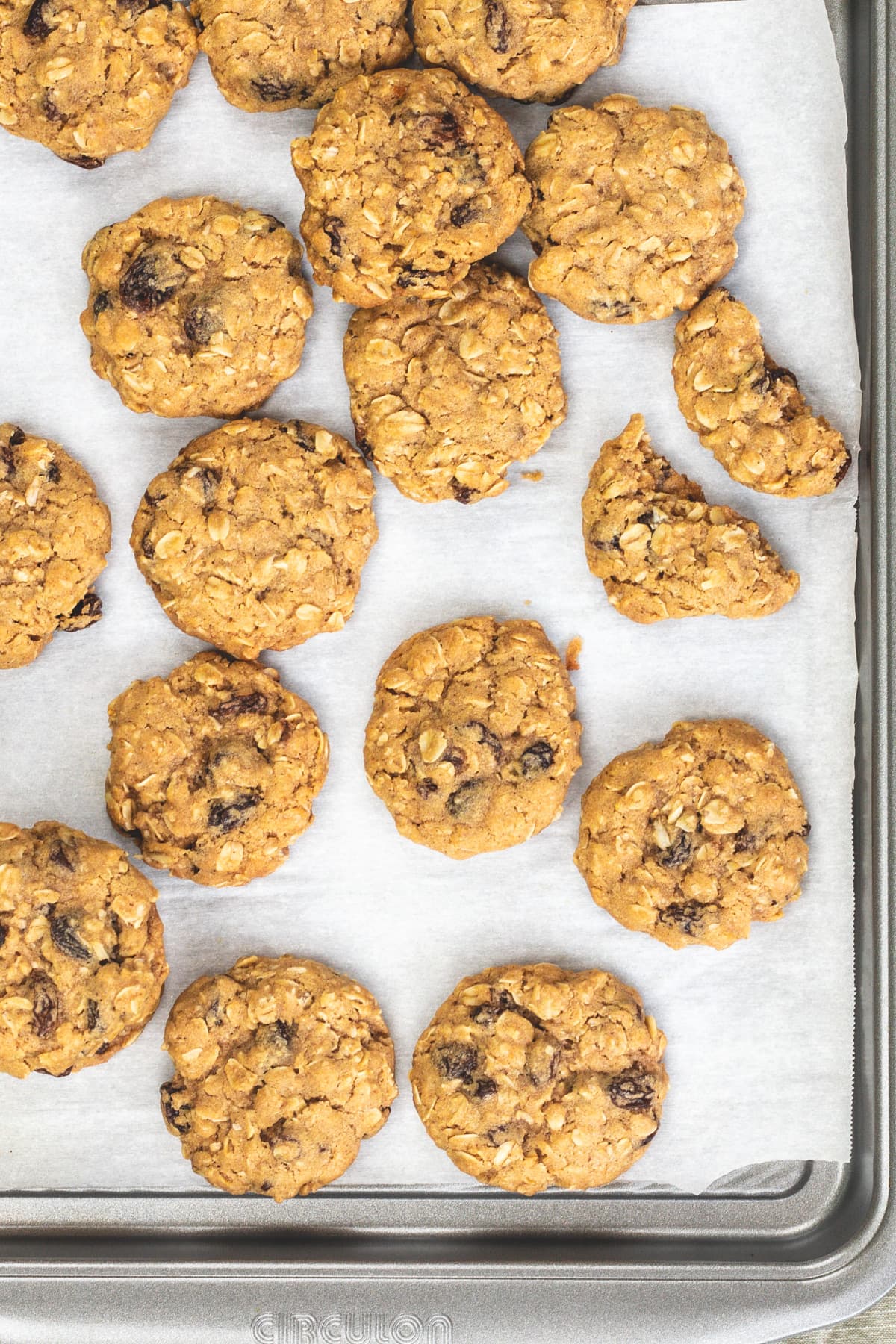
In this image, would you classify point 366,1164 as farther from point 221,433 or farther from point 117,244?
point 117,244

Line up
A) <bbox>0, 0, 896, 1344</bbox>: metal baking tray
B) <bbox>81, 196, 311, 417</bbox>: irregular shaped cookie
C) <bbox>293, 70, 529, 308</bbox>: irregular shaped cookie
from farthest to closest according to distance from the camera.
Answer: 1. <bbox>0, 0, 896, 1344</bbox>: metal baking tray
2. <bbox>81, 196, 311, 417</bbox>: irregular shaped cookie
3. <bbox>293, 70, 529, 308</bbox>: irregular shaped cookie

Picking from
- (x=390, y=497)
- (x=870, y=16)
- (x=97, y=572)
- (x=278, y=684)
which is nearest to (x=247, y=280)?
(x=390, y=497)

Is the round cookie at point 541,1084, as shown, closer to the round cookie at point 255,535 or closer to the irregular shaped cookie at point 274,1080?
the irregular shaped cookie at point 274,1080

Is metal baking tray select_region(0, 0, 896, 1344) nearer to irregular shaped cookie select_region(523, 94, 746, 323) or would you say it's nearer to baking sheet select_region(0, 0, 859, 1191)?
baking sheet select_region(0, 0, 859, 1191)

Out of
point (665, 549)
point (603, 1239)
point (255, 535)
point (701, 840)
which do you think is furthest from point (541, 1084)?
point (255, 535)

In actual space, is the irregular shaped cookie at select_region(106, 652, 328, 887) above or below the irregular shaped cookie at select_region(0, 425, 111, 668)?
below

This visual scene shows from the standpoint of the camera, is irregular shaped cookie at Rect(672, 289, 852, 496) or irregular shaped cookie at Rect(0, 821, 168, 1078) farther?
irregular shaped cookie at Rect(672, 289, 852, 496)

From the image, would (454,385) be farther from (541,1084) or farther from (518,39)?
(541,1084)

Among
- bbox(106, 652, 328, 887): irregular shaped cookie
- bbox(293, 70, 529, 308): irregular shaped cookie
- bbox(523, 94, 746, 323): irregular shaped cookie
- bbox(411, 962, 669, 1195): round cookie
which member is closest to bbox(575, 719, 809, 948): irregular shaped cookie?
bbox(411, 962, 669, 1195): round cookie
